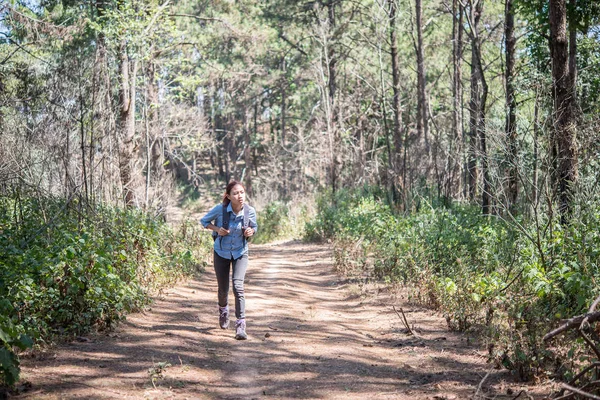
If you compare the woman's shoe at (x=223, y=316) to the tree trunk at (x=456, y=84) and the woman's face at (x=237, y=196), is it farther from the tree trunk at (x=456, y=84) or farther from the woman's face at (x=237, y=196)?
the tree trunk at (x=456, y=84)

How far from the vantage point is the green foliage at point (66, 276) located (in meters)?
6.22

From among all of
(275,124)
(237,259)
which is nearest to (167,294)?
(237,259)

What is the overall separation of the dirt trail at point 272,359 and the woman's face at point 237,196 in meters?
1.73

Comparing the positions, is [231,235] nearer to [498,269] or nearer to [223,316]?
[223,316]

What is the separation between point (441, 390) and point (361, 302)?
16.4ft

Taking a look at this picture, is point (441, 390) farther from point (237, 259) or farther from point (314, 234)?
point (314, 234)

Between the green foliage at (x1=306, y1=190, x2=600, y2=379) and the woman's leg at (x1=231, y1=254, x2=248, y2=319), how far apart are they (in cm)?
268

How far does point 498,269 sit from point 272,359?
12.3 feet

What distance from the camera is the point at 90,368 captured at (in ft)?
19.6

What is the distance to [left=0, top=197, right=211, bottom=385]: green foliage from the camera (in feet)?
20.4

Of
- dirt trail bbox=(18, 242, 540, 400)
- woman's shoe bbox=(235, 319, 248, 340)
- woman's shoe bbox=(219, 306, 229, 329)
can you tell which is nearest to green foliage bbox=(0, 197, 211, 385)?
dirt trail bbox=(18, 242, 540, 400)

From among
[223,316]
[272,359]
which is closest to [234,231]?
[223,316]

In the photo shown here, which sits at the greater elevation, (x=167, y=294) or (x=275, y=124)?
(x=275, y=124)

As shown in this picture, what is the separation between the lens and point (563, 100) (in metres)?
8.55
